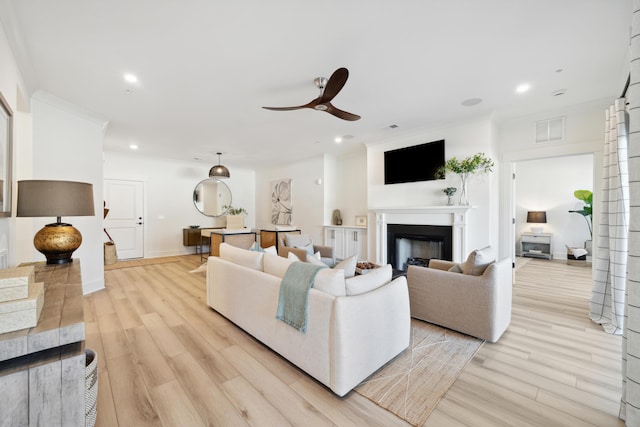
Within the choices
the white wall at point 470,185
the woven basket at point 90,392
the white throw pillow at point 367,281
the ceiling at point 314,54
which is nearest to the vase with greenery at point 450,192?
the white wall at point 470,185

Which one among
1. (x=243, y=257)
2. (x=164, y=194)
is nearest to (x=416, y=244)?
(x=243, y=257)

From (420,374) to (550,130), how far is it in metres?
3.95

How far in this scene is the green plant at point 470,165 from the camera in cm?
394

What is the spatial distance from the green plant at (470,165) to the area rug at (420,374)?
2471 mm

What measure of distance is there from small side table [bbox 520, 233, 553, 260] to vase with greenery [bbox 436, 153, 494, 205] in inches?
146

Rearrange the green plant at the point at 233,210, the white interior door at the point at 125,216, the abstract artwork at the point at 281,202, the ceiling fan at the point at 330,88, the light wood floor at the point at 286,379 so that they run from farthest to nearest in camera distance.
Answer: the green plant at the point at 233,210, the abstract artwork at the point at 281,202, the white interior door at the point at 125,216, the ceiling fan at the point at 330,88, the light wood floor at the point at 286,379

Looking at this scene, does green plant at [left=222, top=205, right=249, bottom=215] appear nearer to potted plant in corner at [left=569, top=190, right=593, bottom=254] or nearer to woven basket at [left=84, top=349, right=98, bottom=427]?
woven basket at [left=84, top=349, right=98, bottom=427]

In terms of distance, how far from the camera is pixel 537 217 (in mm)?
6621

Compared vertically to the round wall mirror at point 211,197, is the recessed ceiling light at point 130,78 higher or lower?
higher

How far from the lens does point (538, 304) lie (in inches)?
134

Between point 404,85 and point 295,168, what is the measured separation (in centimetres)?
443

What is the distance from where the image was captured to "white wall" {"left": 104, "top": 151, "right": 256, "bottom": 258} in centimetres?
638

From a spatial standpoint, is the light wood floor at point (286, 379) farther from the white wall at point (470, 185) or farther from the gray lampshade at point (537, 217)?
the gray lampshade at point (537, 217)

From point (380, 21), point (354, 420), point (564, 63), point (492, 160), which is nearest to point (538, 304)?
point (492, 160)
